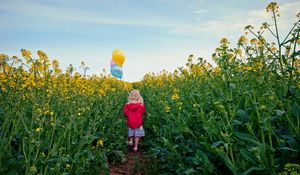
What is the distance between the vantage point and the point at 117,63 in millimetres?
12539

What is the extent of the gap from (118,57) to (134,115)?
5.49m

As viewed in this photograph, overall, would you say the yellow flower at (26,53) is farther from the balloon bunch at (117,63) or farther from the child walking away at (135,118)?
the balloon bunch at (117,63)

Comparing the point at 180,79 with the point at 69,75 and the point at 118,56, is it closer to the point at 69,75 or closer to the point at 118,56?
the point at 69,75

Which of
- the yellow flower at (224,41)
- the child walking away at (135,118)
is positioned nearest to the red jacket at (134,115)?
the child walking away at (135,118)

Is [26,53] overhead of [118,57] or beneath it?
beneath

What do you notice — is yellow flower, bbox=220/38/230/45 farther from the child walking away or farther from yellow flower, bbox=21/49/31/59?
the child walking away

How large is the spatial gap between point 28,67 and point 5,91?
1.21ft

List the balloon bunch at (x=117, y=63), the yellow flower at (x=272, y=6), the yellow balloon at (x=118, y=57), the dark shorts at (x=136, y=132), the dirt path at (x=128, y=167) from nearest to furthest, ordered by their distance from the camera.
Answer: the yellow flower at (x=272, y=6) < the dirt path at (x=128, y=167) < the dark shorts at (x=136, y=132) < the balloon bunch at (x=117, y=63) < the yellow balloon at (x=118, y=57)

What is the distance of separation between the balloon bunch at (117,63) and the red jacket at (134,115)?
4480 millimetres

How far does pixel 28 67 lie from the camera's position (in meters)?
3.68

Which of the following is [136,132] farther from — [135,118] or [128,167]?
[128,167]

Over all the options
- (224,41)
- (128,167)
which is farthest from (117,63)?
(224,41)

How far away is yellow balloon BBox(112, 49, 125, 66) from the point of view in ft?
41.3

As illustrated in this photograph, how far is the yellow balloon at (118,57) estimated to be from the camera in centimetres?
1258
